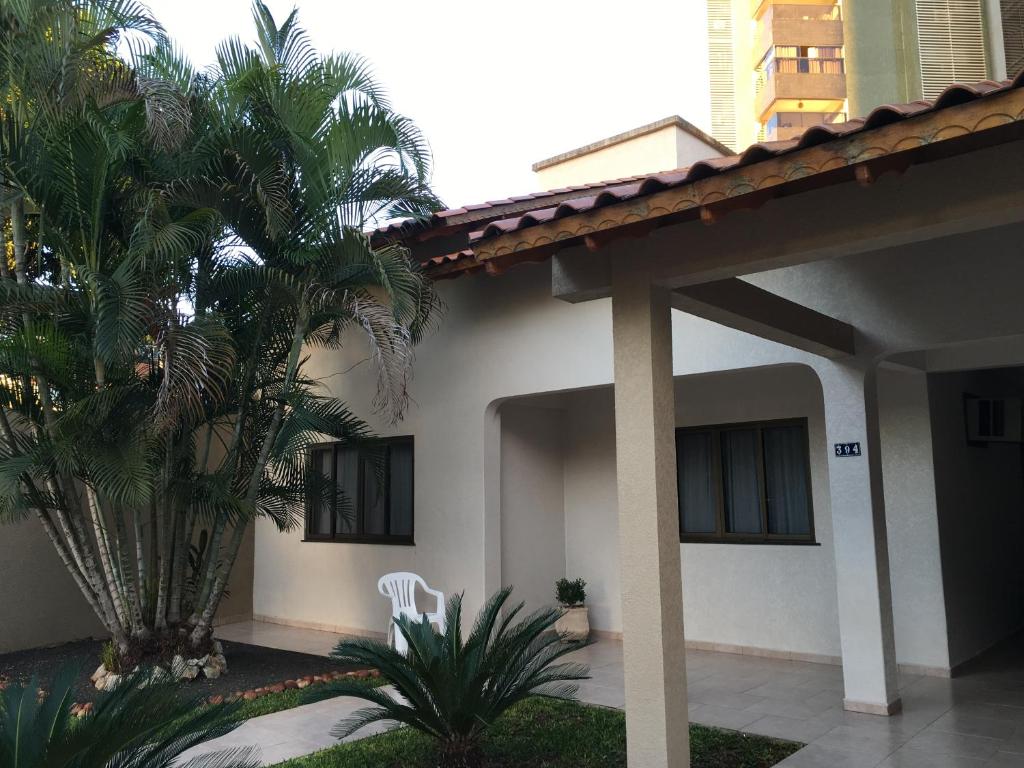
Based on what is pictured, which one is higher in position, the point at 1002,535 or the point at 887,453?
the point at 887,453

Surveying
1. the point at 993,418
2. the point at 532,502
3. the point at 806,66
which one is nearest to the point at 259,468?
the point at 532,502

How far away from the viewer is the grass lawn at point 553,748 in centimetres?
557

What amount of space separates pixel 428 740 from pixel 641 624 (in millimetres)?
2413

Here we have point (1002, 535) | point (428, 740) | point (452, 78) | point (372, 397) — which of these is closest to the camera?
point (428, 740)

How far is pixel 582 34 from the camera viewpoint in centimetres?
4681

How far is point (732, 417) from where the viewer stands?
9.57m

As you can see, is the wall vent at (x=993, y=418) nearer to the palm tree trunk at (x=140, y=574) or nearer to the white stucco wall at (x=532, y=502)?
the white stucco wall at (x=532, y=502)

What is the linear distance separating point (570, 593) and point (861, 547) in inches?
167

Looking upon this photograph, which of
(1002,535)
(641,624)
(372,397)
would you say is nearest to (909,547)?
(1002,535)

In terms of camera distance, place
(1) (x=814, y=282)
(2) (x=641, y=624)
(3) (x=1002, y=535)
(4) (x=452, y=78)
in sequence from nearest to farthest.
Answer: (2) (x=641, y=624), (1) (x=814, y=282), (3) (x=1002, y=535), (4) (x=452, y=78)

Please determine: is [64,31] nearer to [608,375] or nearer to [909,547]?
[608,375]

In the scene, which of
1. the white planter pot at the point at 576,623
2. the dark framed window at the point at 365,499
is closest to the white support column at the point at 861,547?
the white planter pot at the point at 576,623

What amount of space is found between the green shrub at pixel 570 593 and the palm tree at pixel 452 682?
4.76 m

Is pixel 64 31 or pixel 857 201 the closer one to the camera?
pixel 857 201
